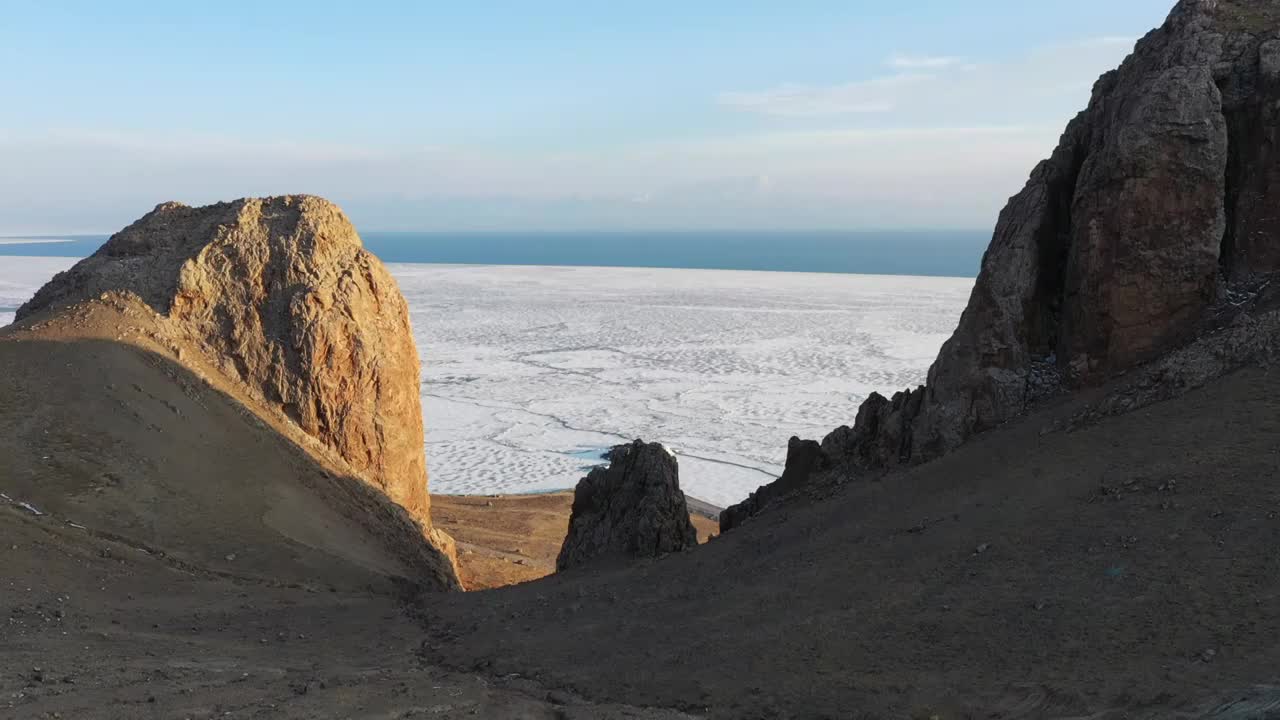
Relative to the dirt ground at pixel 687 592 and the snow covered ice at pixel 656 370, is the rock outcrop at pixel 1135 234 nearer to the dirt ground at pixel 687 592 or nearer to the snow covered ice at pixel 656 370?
the dirt ground at pixel 687 592

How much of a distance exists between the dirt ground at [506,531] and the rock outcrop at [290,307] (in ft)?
9.01

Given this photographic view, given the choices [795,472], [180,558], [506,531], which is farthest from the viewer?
[506,531]

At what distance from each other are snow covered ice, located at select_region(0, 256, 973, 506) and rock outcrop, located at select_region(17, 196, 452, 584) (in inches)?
486

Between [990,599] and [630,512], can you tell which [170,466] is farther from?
[990,599]

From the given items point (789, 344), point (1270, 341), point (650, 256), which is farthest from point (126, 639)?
point (650, 256)

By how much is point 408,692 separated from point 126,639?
338 cm

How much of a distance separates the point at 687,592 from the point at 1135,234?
7.37 meters

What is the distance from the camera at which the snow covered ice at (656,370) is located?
35.8 meters

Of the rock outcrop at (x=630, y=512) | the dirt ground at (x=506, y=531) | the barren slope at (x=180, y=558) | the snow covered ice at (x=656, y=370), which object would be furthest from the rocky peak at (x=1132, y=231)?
the snow covered ice at (x=656, y=370)

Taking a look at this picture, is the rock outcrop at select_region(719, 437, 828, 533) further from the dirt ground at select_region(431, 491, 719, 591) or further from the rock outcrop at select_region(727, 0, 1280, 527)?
the dirt ground at select_region(431, 491, 719, 591)

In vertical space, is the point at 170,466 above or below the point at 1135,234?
below

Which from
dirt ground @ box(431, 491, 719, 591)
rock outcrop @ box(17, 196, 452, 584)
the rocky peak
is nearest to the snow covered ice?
dirt ground @ box(431, 491, 719, 591)

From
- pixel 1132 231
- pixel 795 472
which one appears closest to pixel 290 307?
pixel 795 472

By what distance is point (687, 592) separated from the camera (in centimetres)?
1292
